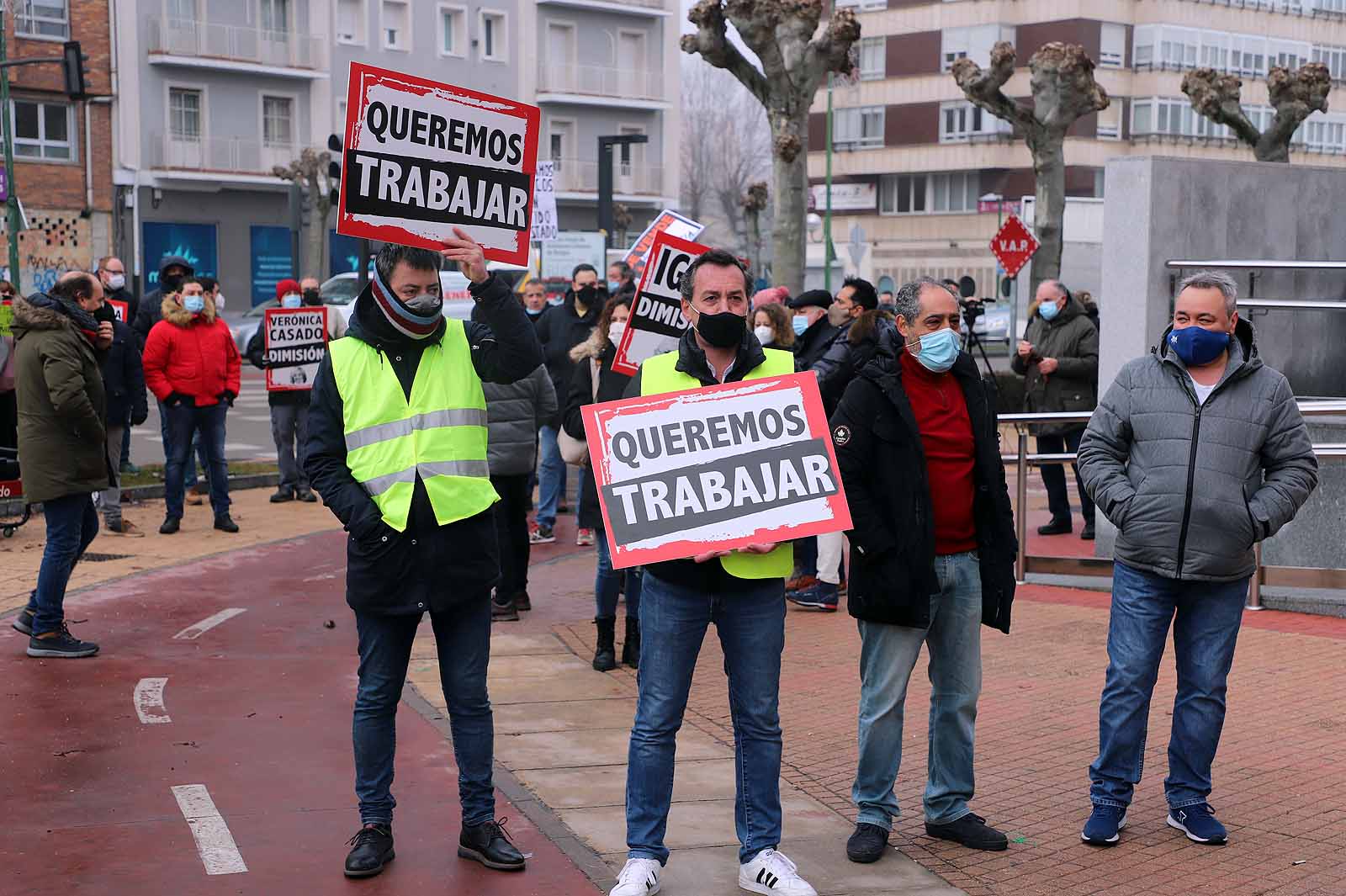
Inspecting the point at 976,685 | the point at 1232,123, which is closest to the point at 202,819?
the point at 976,685

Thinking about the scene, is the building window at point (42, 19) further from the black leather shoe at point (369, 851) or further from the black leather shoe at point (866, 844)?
the black leather shoe at point (866, 844)

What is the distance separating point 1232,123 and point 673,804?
24.3m

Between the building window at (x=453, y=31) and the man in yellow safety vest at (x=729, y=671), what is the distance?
49.2 metres

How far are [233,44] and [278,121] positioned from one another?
8.53 ft

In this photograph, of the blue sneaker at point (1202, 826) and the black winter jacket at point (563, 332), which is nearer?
the blue sneaker at point (1202, 826)

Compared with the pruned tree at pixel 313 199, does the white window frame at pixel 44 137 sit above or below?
above

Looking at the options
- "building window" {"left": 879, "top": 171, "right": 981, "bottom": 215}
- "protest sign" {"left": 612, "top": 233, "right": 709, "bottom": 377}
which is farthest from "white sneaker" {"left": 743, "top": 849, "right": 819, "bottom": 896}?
"building window" {"left": 879, "top": 171, "right": 981, "bottom": 215}

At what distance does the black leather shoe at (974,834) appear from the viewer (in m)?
Answer: 5.68

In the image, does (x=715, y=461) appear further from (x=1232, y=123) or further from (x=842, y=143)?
(x=842, y=143)

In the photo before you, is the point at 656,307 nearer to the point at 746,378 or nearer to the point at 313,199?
the point at 746,378

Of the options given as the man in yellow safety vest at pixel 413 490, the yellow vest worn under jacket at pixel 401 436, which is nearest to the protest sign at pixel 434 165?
the man in yellow safety vest at pixel 413 490

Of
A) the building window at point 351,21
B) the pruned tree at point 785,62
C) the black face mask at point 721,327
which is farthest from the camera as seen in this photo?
the building window at point 351,21

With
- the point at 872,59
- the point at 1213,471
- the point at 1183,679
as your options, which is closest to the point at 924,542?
the point at 1213,471

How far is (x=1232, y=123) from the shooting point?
27.6 metres
